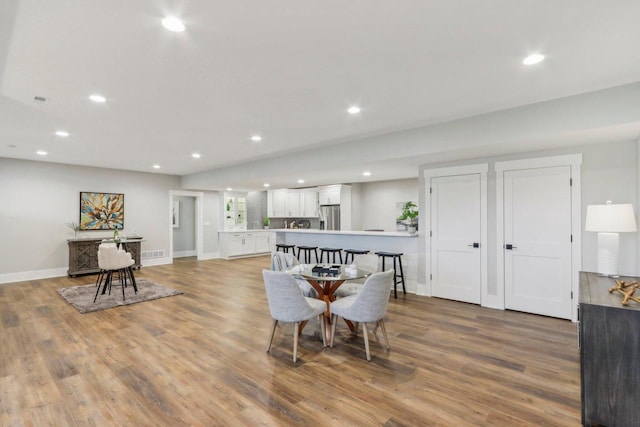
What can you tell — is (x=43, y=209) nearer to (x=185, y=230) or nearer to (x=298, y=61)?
(x=185, y=230)

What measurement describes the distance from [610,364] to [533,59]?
2.31 metres

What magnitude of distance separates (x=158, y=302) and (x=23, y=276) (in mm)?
4238

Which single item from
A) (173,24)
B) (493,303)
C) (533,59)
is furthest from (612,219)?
(173,24)

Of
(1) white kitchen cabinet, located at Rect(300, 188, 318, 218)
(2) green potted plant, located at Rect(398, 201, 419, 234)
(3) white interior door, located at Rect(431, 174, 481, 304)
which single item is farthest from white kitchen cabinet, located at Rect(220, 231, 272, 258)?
(3) white interior door, located at Rect(431, 174, 481, 304)

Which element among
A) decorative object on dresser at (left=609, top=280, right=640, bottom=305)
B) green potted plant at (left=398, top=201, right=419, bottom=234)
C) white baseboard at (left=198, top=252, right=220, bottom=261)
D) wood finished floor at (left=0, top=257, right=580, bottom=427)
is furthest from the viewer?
white baseboard at (left=198, top=252, right=220, bottom=261)

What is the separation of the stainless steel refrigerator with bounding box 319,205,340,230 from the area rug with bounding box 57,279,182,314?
17.0 feet

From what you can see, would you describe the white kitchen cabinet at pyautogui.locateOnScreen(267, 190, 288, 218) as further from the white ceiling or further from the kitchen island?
the white ceiling

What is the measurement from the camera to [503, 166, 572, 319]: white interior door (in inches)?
163

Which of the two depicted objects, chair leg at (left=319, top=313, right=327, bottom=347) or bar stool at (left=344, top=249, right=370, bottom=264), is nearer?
A: chair leg at (left=319, top=313, right=327, bottom=347)

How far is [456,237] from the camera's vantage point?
5.09 metres

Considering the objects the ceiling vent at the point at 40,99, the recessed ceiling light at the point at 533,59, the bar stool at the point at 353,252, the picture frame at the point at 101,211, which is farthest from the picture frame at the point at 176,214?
the recessed ceiling light at the point at 533,59

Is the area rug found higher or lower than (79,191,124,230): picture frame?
lower

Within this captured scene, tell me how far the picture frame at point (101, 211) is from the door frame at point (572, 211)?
861cm

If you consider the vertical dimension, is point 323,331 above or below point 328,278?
below
